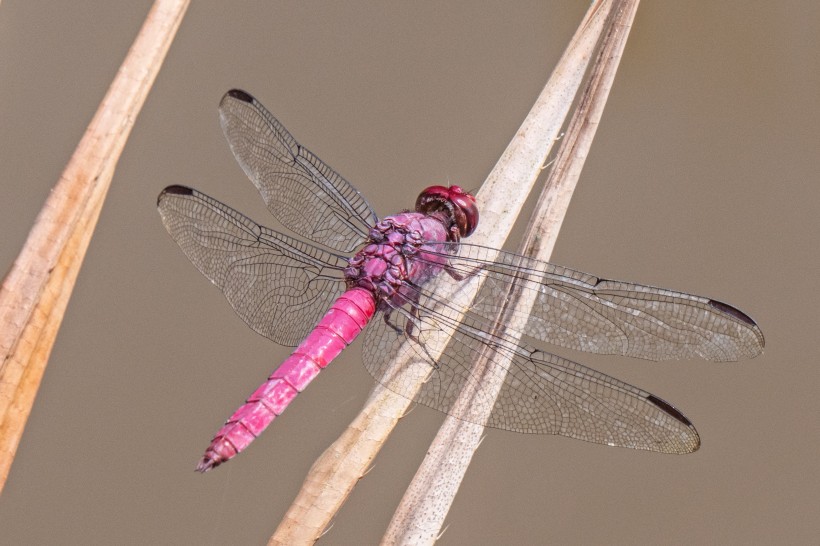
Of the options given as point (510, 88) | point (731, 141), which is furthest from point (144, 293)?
point (731, 141)

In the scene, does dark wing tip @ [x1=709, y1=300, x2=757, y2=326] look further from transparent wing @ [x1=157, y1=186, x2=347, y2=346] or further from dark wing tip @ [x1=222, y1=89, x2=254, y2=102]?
dark wing tip @ [x1=222, y1=89, x2=254, y2=102]

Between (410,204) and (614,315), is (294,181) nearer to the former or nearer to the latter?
(410,204)

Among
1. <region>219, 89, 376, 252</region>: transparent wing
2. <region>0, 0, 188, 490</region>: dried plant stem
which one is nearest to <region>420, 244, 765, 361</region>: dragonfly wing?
<region>219, 89, 376, 252</region>: transparent wing

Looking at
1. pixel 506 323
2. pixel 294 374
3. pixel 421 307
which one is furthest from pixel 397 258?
pixel 294 374

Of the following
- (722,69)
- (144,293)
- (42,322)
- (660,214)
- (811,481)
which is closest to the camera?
(42,322)

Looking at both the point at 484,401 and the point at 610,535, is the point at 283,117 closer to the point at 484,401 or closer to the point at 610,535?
the point at 484,401
